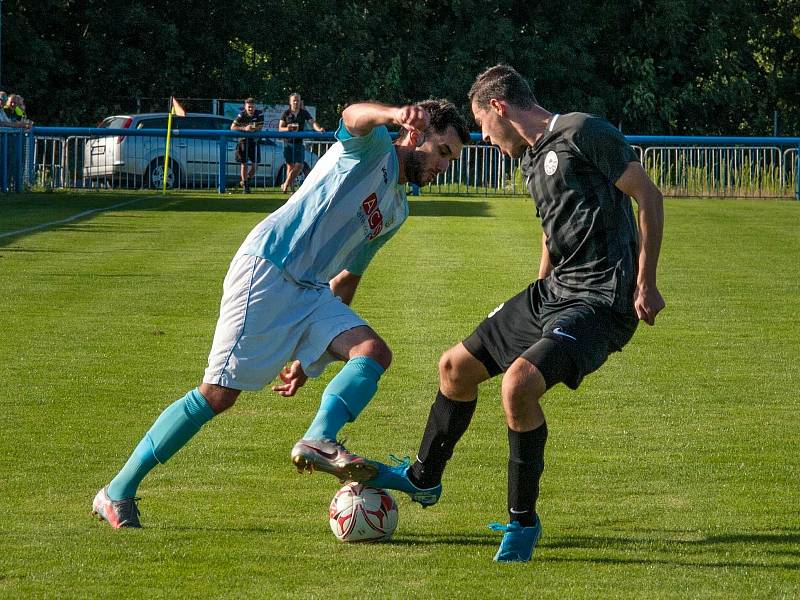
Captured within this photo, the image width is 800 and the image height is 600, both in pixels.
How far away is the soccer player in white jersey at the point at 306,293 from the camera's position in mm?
5449

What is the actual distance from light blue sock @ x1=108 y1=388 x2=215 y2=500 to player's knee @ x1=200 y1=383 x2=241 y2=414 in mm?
16

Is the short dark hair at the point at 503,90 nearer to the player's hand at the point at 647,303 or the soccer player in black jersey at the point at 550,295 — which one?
the soccer player in black jersey at the point at 550,295

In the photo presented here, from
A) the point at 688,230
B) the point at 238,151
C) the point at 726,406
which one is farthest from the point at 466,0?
the point at 726,406

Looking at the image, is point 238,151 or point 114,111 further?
point 114,111

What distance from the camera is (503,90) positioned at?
18.3ft

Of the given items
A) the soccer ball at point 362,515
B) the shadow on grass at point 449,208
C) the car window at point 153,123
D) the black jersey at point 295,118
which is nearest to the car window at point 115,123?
the car window at point 153,123

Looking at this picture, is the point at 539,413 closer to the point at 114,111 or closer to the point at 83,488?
the point at 83,488

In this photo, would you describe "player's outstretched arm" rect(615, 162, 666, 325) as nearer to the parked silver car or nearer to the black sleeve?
the black sleeve

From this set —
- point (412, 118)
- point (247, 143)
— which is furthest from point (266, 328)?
point (247, 143)

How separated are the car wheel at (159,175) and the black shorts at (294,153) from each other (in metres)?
2.66

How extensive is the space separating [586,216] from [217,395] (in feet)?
5.18

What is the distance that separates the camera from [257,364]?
5457mm

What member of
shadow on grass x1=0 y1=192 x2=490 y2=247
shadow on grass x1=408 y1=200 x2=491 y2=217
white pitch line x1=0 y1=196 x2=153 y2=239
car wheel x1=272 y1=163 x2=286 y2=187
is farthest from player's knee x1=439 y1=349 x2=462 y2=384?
car wheel x1=272 y1=163 x2=286 y2=187

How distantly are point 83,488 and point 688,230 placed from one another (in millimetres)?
16084
